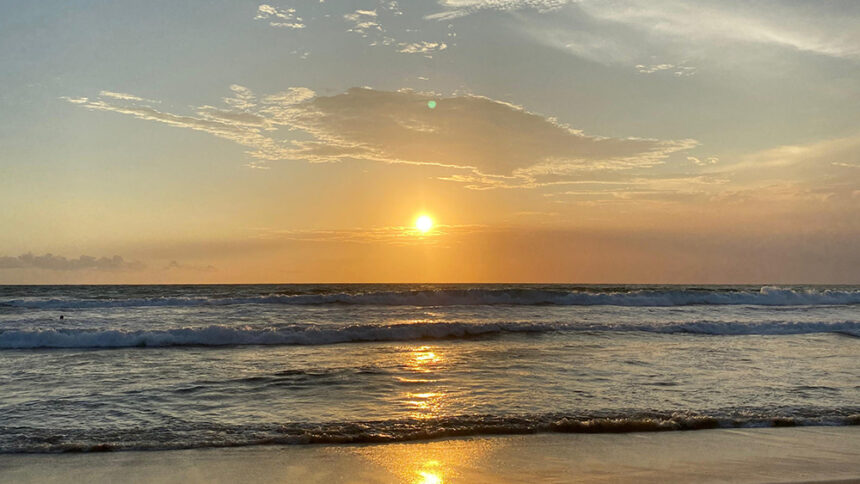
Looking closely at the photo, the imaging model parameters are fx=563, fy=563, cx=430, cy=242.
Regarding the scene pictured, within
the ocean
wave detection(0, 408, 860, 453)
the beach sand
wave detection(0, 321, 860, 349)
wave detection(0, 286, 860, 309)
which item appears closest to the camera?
the beach sand

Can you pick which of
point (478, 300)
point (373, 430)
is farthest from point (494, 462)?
point (478, 300)

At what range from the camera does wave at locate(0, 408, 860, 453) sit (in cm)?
A: 657

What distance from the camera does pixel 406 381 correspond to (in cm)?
1030

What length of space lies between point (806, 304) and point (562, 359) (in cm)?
3135

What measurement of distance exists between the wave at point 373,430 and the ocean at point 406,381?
→ 1.1 inches

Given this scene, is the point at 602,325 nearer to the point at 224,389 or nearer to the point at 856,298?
the point at 224,389

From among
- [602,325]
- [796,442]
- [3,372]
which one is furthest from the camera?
[602,325]

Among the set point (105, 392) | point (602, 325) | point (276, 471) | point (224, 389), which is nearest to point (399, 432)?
point (276, 471)

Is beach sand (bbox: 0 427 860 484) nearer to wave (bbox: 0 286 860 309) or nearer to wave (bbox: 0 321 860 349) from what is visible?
wave (bbox: 0 321 860 349)

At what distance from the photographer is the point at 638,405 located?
8344 mm

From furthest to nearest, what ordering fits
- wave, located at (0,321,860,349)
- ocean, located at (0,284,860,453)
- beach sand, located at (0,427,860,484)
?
1. wave, located at (0,321,860,349)
2. ocean, located at (0,284,860,453)
3. beach sand, located at (0,427,860,484)

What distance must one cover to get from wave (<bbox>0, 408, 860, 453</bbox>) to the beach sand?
20 cm

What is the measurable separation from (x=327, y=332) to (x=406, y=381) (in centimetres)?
868

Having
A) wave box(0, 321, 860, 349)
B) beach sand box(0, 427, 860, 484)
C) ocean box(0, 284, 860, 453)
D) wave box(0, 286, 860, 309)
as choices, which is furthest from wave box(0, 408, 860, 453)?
wave box(0, 286, 860, 309)
